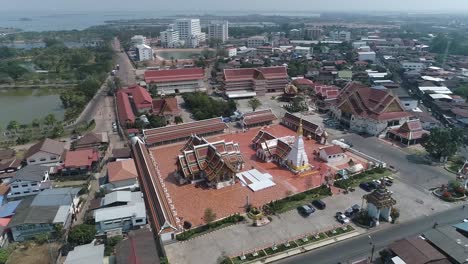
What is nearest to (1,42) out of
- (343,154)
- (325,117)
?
(325,117)

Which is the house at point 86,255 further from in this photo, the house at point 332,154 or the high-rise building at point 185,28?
the high-rise building at point 185,28

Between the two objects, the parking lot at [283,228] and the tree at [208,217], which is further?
the tree at [208,217]

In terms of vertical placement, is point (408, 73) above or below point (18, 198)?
above

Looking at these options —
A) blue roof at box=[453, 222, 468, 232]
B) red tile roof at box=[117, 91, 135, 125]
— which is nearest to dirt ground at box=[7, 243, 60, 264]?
red tile roof at box=[117, 91, 135, 125]

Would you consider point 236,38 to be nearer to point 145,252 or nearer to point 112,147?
point 112,147

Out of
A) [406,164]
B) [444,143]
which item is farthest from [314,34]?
[406,164]

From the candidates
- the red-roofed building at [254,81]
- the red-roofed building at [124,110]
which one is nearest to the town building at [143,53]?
the red-roofed building at [124,110]
